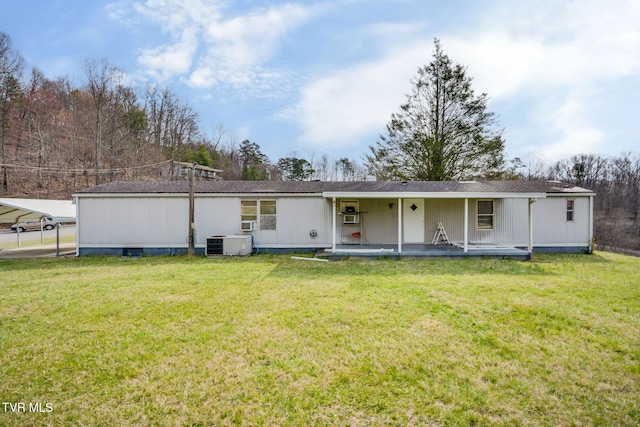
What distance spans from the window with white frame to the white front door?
7.16ft

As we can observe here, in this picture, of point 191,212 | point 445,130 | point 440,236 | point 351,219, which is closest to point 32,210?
point 191,212

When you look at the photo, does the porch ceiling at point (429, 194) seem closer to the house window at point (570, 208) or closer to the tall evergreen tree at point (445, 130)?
the house window at point (570, 208)

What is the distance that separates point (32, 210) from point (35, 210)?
5.2 inches

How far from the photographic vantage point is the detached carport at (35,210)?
1181 cm

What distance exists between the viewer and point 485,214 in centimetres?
1199

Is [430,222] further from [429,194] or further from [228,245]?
[228,245]

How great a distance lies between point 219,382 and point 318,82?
13.4 m

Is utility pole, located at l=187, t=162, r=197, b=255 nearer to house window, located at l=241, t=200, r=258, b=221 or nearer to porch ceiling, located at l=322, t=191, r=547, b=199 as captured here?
house window, located at l=241, t=200, r=258, b=221

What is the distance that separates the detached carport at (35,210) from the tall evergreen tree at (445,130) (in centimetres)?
1883

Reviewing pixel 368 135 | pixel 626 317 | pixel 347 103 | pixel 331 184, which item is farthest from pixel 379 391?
pixel 368 135

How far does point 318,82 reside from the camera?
46.2 feet

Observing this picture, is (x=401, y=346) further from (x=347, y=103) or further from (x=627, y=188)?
(x=627, y=188)

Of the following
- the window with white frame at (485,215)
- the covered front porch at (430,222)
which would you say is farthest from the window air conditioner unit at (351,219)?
the window with white frame at (485,215)

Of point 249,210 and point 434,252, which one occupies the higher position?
point 249,210
